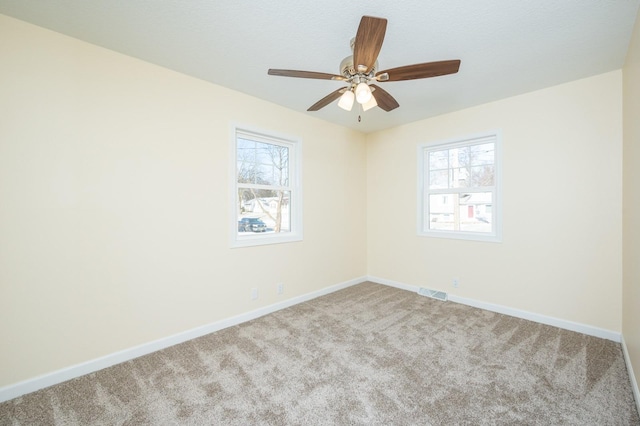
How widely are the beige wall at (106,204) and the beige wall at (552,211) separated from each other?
2.56 meters

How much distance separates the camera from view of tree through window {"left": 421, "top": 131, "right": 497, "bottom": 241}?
3.32m

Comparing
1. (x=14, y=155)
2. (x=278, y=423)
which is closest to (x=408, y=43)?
(x=278, y=423)

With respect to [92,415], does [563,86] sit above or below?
above

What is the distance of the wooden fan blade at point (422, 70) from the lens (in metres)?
1.66

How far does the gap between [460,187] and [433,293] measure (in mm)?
1497

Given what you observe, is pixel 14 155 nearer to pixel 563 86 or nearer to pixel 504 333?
pixel 504 333

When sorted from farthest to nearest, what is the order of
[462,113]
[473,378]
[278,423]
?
1. [462,113]
2. [473,378]
3. [278,423]

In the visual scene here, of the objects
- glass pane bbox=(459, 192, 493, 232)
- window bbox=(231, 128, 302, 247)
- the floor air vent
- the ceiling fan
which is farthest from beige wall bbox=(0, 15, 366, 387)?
glass pane bbox=(459, 192, 493, 232)

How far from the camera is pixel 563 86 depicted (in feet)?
8.80

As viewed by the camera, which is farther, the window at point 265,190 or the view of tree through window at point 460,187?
the view of tree through window at point 460,187

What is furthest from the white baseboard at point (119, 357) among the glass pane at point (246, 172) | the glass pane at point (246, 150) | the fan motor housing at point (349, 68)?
the fan motor housing at point (349, 68)

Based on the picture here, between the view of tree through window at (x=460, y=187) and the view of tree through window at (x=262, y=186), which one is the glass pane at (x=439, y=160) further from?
the view of tree through window at (x=262, y=186)

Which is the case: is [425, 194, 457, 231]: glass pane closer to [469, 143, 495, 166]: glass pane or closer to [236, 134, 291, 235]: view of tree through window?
[469, 143, 495, 166]: glass pane

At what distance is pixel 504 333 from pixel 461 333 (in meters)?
0.42
